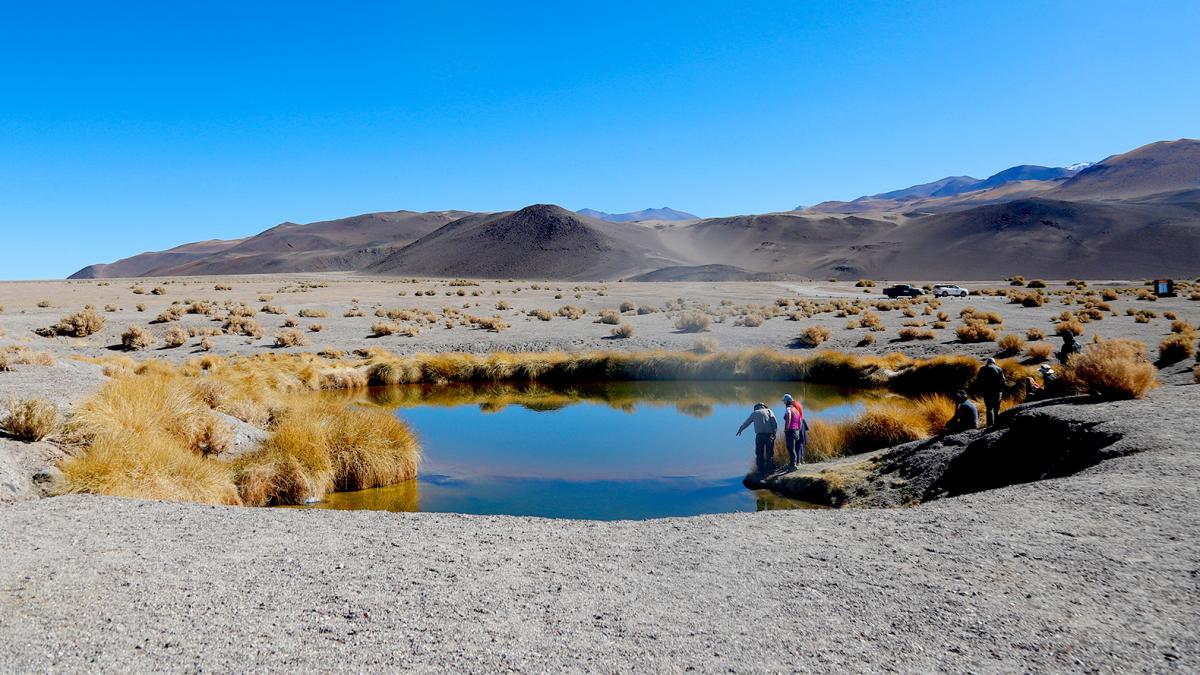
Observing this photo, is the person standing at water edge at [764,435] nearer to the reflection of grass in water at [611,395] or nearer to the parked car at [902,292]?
the reflection of grass in water at [611,395]

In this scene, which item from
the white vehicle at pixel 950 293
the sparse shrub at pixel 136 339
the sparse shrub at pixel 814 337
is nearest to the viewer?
the sparse shrub at pixel 136 339

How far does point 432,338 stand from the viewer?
111ft

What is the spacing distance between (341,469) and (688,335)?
22.4 meters

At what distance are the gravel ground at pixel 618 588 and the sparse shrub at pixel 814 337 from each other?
21.6 metres

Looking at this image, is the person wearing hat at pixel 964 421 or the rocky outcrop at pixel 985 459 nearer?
the rocky outcrop at pixel 985 459

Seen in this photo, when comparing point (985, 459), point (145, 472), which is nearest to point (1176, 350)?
point (985, 459)

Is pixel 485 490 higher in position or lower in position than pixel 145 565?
lower

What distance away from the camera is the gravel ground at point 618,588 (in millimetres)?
4844

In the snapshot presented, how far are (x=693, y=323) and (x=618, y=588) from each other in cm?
2983

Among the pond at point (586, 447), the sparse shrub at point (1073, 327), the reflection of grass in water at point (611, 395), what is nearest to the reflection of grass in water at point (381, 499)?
the pond at point (586, 447)

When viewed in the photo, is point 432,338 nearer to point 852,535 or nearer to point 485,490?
point 485,490

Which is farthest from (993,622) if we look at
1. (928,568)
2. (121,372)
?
(121,372)

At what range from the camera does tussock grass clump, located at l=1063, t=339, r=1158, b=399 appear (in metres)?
13.2

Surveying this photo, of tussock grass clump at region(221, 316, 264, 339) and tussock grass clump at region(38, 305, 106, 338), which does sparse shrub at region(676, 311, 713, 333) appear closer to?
tussock grass clump at region(221, 316, 264, 339)
